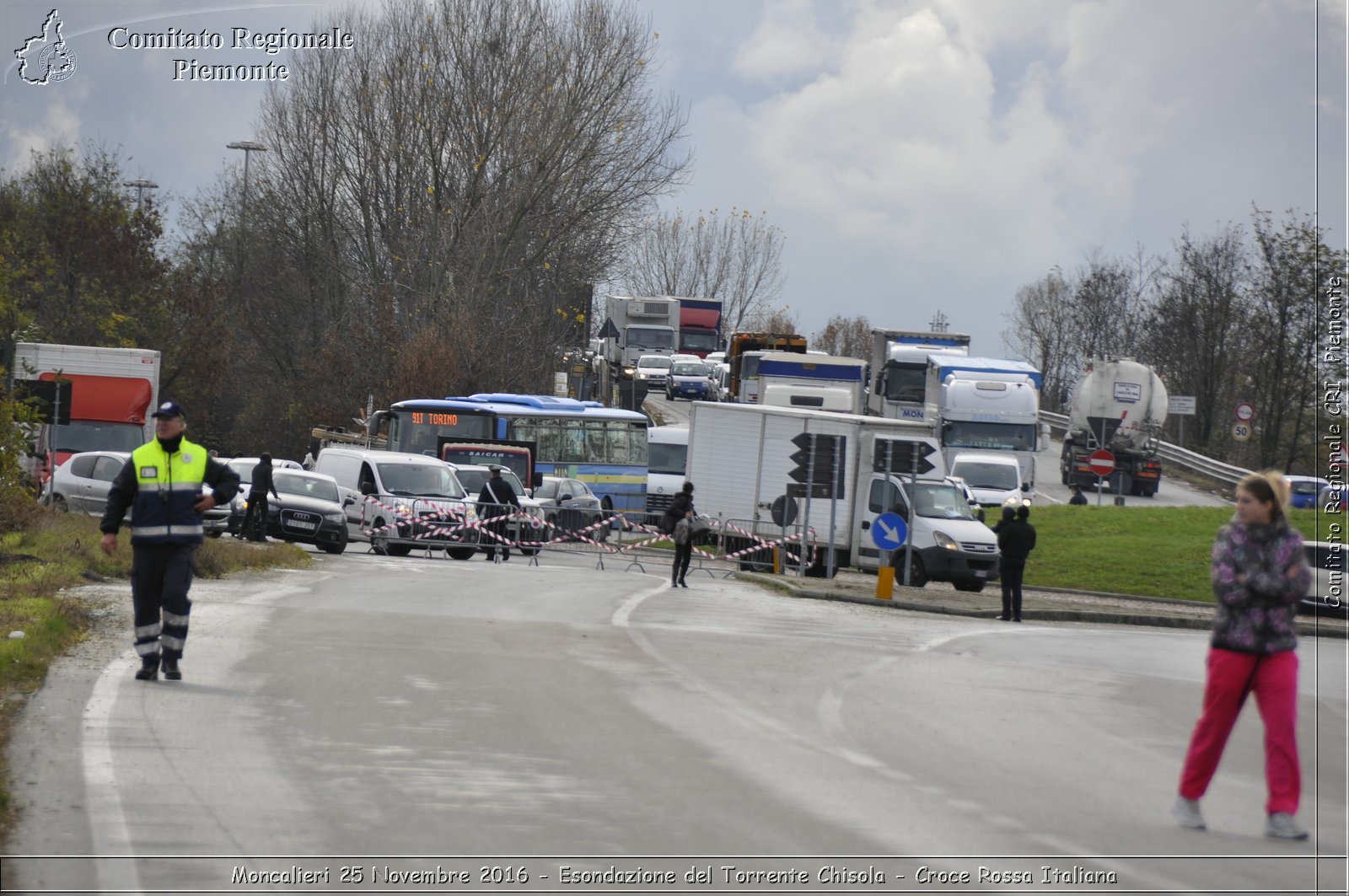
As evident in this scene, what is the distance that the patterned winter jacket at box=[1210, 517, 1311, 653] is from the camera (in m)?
7.14

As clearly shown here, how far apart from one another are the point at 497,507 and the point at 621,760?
23.2 m

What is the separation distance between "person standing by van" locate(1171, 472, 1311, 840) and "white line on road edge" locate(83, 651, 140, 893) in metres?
4.66

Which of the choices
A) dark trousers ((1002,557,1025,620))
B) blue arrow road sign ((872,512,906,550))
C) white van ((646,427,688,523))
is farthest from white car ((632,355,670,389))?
dark trousers ((1002,557,1025,620))

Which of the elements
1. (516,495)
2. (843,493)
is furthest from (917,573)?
(516,495)

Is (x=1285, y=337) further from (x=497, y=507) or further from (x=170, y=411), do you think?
(x=170, y=411)

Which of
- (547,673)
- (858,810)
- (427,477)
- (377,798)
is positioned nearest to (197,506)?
(547,673)

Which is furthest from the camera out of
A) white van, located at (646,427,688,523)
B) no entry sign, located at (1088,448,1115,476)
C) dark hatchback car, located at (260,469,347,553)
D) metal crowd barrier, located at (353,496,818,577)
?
white van, located at (646,427,688,523)

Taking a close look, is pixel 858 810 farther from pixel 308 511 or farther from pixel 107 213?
pixel 107 213

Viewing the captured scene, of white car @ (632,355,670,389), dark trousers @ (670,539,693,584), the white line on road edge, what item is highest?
white car @ (632,355,670,389)

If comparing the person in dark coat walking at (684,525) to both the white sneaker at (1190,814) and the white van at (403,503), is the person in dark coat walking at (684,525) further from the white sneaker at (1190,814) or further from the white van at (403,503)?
the white sneaker at (1190,814)

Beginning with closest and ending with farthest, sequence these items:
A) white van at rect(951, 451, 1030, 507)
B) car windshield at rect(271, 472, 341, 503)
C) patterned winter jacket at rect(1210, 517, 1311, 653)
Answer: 1. patterned winter jacket at rect(1210, 517, 1311, 653)
2. car windshield at rect(271, 472, 341, 503)
3. white van at rect(951, 451, 1030, 507)

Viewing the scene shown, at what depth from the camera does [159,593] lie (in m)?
10.5

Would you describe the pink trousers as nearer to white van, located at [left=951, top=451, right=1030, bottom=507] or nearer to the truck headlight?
the truck headlight

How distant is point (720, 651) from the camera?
46.3ft
